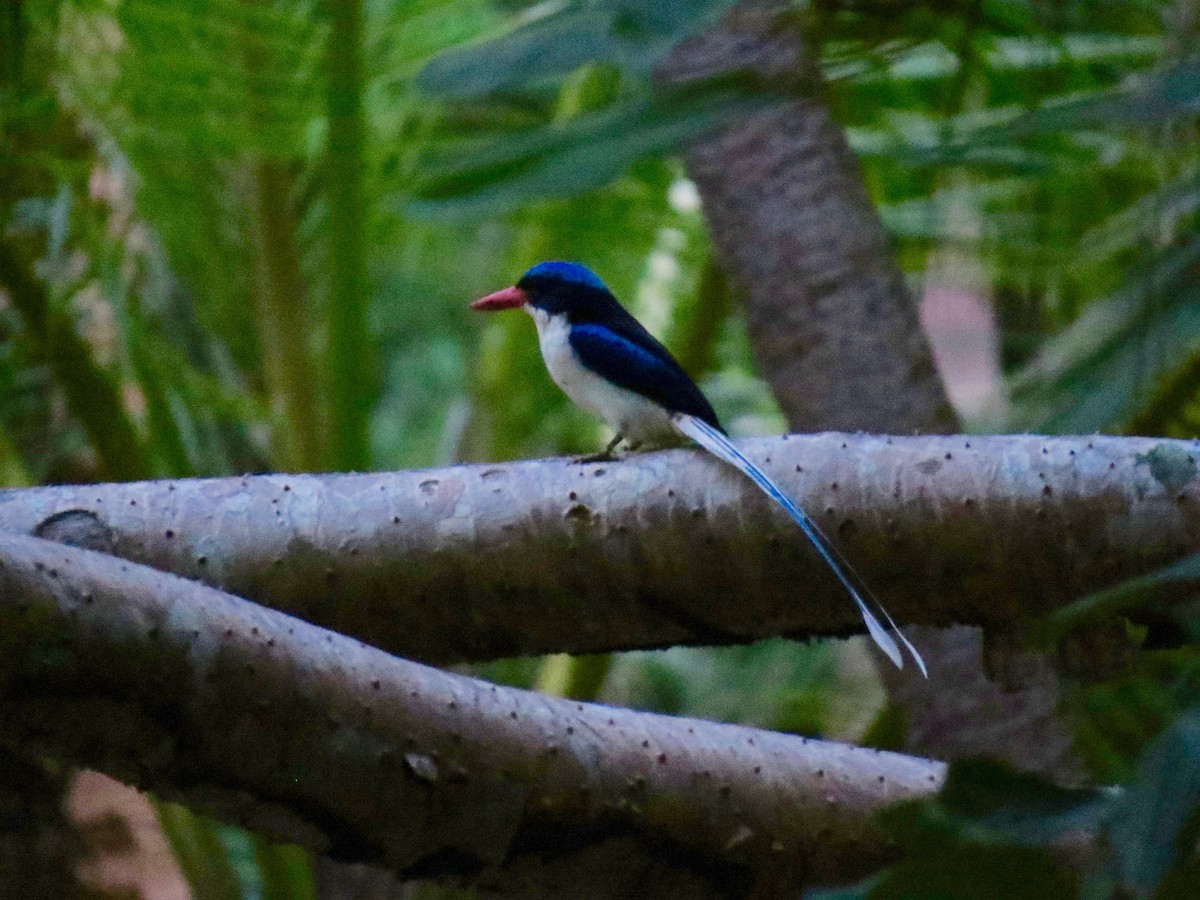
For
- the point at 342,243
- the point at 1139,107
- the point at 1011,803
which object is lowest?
the point at 342,243

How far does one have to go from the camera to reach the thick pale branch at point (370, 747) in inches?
28.3

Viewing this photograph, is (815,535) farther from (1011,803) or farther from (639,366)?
(1011,803)

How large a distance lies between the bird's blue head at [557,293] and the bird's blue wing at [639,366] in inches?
1.4

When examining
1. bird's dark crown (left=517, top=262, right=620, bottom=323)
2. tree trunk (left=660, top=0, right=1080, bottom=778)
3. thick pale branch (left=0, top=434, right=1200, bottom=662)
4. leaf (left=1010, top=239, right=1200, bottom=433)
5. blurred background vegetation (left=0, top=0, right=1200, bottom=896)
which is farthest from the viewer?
tree trunk (left=660, top=0, right=1080, bottom=778)

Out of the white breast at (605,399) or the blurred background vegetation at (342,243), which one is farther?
the blurred background vegetation at (342,243)

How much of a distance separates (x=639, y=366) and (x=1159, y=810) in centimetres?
81

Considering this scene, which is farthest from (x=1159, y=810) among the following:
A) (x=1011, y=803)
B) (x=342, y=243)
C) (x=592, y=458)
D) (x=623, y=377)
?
(x=342, y=243)

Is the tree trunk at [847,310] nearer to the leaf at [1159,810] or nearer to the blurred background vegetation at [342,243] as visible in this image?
the blurred background vegetation at [342,243]

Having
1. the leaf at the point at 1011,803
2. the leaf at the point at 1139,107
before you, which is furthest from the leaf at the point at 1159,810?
the leaf at the point at 1139,107

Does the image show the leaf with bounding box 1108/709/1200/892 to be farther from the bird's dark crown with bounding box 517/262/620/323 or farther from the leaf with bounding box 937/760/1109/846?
the bird's dark crown with bounding box 517/262/620/323

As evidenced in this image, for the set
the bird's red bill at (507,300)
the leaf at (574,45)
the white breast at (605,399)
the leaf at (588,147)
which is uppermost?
the leaf at (574,45)

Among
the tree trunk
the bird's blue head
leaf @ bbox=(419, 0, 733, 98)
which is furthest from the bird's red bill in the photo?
leaf @ bbox=(419, 0, 733, 98)

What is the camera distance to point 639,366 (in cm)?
109

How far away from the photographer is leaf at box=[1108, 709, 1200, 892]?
11.1 inches
